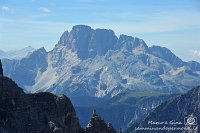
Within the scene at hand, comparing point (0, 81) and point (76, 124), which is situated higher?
point (0, 81)

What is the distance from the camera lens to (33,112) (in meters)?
98.7

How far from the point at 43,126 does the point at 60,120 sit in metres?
13.2

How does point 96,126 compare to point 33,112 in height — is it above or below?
below

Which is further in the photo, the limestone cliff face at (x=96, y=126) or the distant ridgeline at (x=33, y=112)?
the limestone cliff face at (x=96, y=126)

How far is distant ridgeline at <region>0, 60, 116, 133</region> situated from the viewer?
9238 cm

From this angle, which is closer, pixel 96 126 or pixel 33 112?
pixel 33 112

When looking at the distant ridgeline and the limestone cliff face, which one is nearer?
the distant ridgeline

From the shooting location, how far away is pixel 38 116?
99.6 meters

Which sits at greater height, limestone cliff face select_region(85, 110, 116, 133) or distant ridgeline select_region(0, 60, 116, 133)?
distant ridgeline select_region(0, 60, 116, 133)

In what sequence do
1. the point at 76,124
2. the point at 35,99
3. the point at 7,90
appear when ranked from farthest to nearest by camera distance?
1. the point at 76,124
2. the point at 35,99
3. the point at 7,90

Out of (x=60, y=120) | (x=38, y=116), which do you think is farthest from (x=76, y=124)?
(x=38, y=116)

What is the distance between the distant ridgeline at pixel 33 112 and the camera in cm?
9238

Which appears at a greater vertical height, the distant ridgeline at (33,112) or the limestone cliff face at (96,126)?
the distant ridgeline at (33,112)

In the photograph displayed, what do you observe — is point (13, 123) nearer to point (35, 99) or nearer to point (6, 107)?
point (6, 107)
